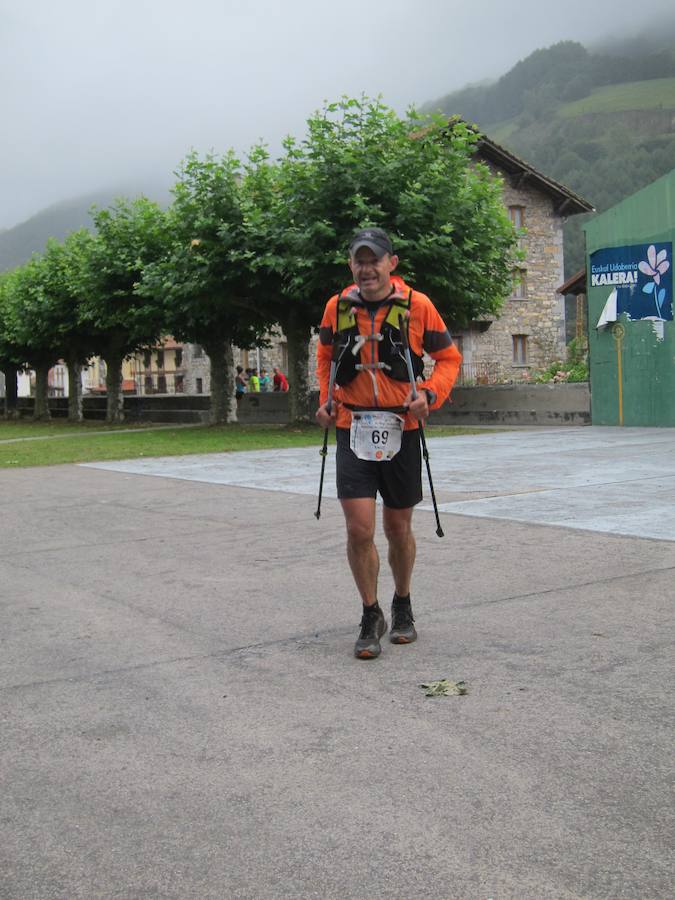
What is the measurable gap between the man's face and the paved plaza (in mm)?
1720

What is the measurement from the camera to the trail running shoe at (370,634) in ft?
16.9

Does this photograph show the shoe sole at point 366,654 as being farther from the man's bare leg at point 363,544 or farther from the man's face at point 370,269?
the man's face at point 370,269

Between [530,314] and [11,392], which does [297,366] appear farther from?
[11,392]

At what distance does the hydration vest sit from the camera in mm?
5219

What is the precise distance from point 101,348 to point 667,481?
31207mm

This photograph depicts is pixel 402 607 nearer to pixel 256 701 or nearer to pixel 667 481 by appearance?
pixel 256 701

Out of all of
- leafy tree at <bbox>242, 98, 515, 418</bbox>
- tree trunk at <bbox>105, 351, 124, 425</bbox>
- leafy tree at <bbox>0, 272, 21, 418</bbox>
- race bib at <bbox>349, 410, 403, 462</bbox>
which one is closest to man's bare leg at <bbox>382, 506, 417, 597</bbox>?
race bib at <bbox>349, 410, 403, 462</bbox>

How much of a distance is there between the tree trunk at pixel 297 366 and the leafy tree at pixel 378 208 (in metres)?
2.48

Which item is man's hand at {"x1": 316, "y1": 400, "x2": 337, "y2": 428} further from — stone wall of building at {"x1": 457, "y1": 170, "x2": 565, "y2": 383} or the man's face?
stone wall of building at {"x1": 457, "y1": 170, "x2": 565, "y2": 383}

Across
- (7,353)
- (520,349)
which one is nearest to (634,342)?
(520,349)

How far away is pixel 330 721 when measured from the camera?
4.23 metres

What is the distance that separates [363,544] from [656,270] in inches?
759

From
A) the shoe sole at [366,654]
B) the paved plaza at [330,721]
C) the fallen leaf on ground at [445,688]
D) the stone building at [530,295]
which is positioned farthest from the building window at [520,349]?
the fallen leaf on ground at [445,688]

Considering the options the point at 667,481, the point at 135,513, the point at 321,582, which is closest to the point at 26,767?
the point at 321,582
